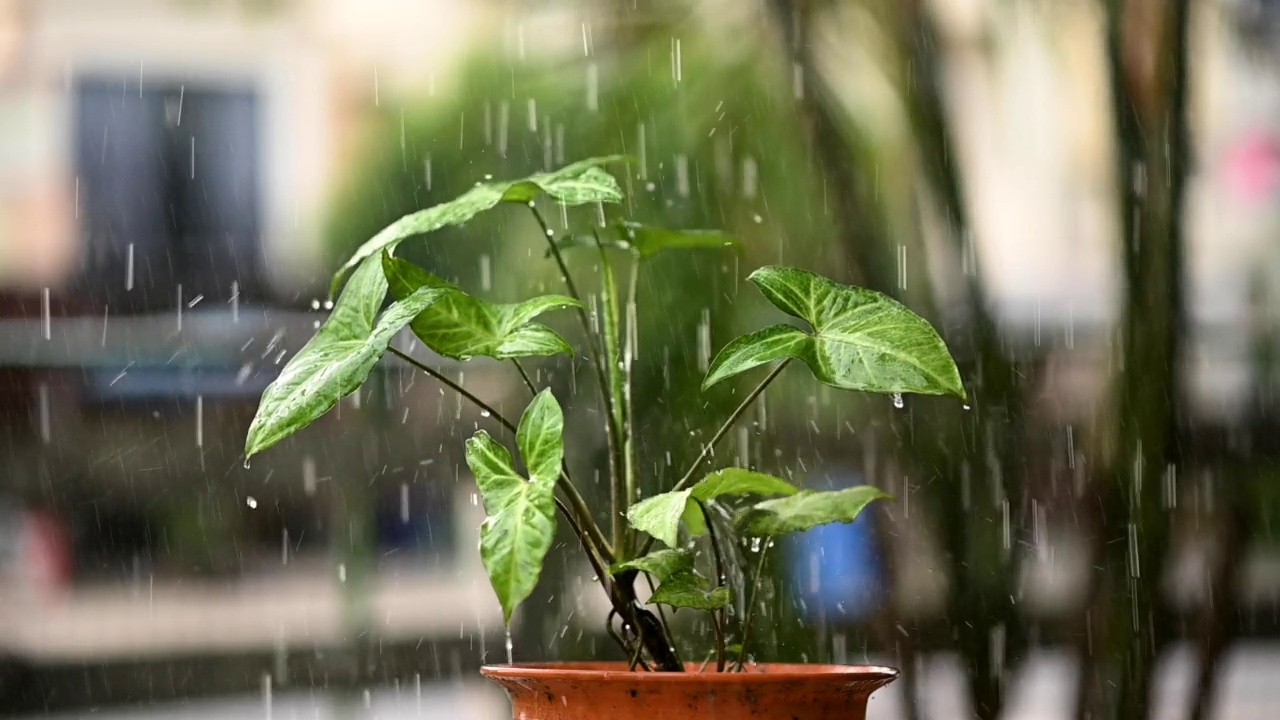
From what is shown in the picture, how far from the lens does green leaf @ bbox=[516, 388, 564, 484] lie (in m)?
0.78

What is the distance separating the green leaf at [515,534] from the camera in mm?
699

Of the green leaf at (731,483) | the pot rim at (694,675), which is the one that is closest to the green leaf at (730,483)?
the green leaf at (731,483)

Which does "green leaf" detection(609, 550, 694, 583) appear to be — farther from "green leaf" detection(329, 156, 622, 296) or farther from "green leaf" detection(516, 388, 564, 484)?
"green leaf" detection(329, 156, 622, 296)

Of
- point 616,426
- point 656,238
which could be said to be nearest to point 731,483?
point 616,426

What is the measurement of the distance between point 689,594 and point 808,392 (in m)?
1.03

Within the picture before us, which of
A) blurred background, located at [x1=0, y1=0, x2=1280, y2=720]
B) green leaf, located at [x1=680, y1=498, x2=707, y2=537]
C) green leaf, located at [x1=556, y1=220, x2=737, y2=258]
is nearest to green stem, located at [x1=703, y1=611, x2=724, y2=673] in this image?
green leaf, located at [x1=680, y1=498, x2=707, y2=537]

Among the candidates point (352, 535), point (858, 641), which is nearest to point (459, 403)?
point (352, 535)

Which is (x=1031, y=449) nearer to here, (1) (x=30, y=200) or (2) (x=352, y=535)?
(2) (x=352, y=535)

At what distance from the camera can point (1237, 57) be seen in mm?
1978

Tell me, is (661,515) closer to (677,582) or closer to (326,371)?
(677,582)

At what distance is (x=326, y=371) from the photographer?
0.78 metres

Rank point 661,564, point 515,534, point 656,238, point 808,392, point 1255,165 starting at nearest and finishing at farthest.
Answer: point 515,534, point 661,564, point 656,238, point 808,392, point 1255,165

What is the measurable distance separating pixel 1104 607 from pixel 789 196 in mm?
688

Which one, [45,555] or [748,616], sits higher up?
[748,616]
